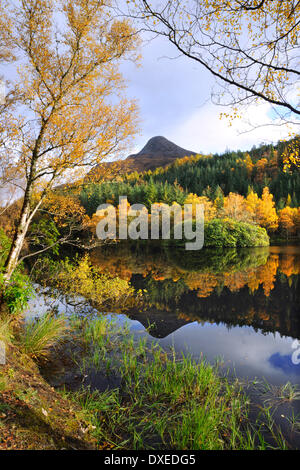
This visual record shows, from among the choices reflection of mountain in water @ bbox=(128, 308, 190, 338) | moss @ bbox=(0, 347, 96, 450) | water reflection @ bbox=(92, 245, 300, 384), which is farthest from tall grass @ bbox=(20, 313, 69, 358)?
water reflection @ bbox=(92, 245, 300, 384)

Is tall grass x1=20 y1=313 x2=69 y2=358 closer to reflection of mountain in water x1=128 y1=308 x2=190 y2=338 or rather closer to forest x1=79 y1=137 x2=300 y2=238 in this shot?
reflection of mountain in water x1=128 y1=308 x2=190 y2=338

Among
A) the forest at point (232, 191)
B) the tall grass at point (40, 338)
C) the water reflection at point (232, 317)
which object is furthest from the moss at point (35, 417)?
the forest at point (232, 191)

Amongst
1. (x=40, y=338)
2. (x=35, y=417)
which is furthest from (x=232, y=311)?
(x=35, y=417)

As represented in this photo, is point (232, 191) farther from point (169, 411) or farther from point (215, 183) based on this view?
point (169, 411)

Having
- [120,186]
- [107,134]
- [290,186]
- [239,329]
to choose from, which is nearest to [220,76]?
[107,134]

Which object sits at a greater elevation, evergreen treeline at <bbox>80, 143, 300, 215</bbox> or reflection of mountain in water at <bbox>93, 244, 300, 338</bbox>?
evergreen treeline at <bbox>80, 143, 300, 215</bbox>

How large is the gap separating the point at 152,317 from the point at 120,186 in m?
56.5

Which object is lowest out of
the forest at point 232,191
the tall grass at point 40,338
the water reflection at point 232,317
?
the water reflection at point 232,317

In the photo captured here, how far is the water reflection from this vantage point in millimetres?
5887

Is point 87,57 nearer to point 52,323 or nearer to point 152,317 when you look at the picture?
point 52,323

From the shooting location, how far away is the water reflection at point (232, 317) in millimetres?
5887

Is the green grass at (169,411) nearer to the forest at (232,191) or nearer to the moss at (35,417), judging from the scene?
the moss at (35,417)
